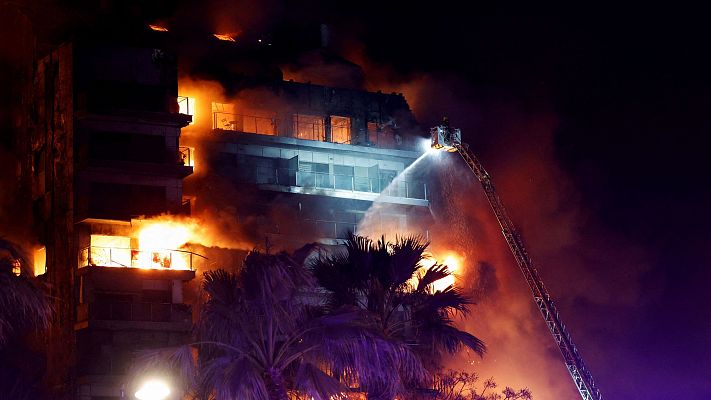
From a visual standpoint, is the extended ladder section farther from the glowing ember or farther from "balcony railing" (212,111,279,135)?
"balcony railing" (212,111,279,135)

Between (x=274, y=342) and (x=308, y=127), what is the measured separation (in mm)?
37333

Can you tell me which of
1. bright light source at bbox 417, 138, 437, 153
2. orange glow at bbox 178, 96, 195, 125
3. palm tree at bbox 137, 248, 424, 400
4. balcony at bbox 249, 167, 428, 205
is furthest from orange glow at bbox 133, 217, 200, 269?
palm tree at bbox 137, 248, 424, 400

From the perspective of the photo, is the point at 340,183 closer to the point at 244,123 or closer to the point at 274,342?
the point at 244,123

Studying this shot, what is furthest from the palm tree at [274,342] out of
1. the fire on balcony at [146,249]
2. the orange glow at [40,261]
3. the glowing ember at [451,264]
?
the glowing ember at [451,264]

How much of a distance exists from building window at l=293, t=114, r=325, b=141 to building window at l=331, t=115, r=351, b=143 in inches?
40.0

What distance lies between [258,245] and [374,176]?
33.9ft

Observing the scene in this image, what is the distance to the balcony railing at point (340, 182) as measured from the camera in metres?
83.9

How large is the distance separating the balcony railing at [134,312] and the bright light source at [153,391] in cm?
2781

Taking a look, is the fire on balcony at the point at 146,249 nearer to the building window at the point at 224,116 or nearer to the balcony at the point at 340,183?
the balcony at the point at 340,183

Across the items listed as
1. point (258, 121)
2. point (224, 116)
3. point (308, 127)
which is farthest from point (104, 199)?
point (308, 127)

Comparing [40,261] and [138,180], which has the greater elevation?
[138,180]

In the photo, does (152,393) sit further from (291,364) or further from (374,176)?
(374,176)

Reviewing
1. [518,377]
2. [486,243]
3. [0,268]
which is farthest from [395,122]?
[0,268]

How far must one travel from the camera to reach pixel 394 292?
191 ft
